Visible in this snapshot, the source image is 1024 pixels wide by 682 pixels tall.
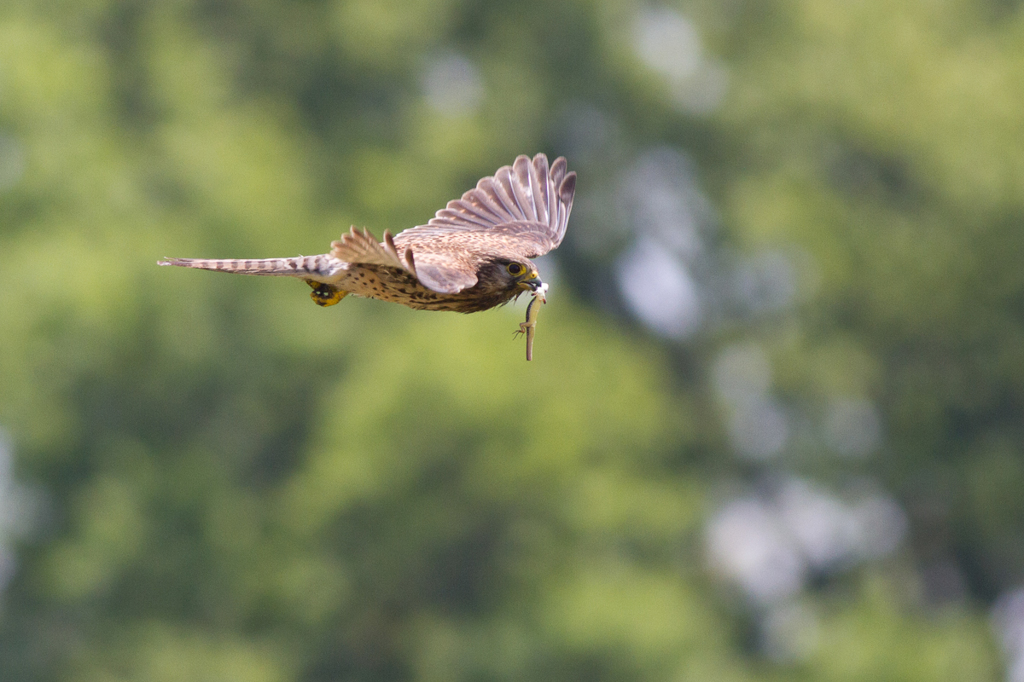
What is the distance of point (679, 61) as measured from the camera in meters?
24.9

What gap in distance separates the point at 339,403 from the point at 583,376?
3.86m

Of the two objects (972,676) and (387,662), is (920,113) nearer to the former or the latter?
(972,676)

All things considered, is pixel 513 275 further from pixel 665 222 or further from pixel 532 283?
pixel 665 222

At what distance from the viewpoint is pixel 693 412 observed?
2348cm

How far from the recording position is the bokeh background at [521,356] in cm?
1741

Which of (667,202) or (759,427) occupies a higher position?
(667,202)

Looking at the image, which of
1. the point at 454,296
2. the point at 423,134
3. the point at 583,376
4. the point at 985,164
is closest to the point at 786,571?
the point at 583,376

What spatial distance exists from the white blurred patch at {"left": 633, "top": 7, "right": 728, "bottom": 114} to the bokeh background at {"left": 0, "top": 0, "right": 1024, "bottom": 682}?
67 millimetres

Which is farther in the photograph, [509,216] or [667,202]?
[667,202]

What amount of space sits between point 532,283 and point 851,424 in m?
17.7

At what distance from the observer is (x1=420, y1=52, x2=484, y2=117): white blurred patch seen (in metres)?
23.5

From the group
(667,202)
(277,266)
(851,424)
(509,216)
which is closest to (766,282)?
(667,202)

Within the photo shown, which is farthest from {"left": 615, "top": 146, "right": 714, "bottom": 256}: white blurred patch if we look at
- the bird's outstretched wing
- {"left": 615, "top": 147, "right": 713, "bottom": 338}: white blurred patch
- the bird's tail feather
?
the bird's tail feather

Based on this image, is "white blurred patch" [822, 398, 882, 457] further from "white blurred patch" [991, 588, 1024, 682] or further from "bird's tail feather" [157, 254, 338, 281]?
"bird's tail feather" [157, 254, 338, 281]
